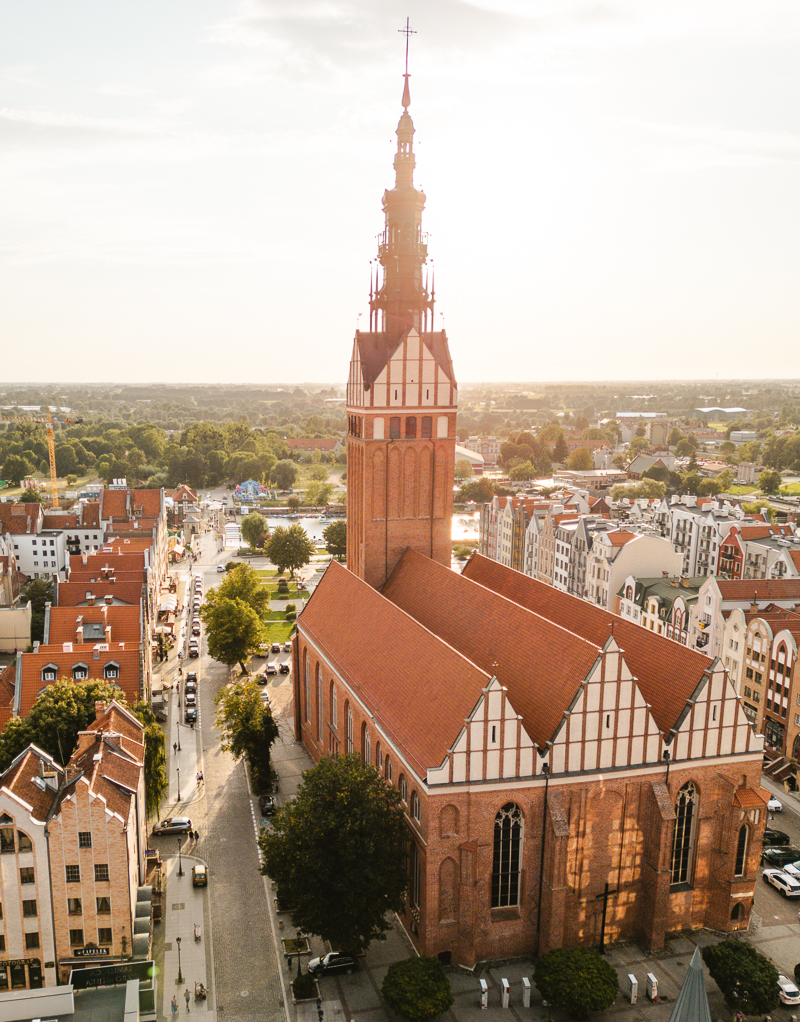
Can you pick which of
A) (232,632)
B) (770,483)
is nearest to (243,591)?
(232,632)

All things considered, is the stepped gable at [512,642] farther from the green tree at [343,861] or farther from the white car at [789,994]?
the white car at [789,994]

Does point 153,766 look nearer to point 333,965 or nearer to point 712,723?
point 333,965

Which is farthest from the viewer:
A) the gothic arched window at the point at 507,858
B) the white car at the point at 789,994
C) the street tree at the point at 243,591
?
the street tree at the point at 243,591

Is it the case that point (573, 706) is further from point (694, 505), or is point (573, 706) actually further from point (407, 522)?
point (694, 505)

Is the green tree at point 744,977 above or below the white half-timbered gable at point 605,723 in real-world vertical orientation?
below

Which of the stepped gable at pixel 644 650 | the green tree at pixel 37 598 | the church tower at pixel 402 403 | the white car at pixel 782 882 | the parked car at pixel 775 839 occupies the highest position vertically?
the church tower at pixel 402 403

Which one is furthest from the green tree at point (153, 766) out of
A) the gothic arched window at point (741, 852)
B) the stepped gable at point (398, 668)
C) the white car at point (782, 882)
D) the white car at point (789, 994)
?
the white car at point (782, 882)

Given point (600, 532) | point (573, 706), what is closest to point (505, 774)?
point (573, 706)
